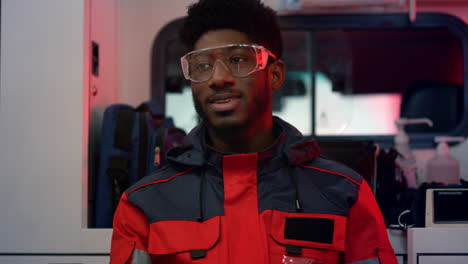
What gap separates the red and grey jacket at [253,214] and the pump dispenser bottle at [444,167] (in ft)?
3.65

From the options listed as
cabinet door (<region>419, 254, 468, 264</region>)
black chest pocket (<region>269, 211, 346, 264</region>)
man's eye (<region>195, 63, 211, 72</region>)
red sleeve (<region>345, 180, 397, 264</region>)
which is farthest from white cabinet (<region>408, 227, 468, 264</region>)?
man's eye (<region>195, 63, 211, 72</region>)

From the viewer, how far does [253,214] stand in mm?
1255

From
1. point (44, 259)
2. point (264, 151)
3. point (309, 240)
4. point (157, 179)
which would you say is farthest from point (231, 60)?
point (44, 259)

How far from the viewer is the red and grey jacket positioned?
4.03ft

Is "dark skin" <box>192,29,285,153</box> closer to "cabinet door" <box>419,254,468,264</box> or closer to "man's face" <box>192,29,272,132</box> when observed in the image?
"man's face" <box>192,29,272,132</box>

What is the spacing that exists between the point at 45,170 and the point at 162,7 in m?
1.24

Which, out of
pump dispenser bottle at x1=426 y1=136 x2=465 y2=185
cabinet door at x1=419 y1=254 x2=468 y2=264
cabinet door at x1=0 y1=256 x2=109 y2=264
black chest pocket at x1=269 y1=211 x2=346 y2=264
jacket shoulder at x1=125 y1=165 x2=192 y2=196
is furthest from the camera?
pump dispenser bottle at x1=426 y1=136 x2=465 y2=185

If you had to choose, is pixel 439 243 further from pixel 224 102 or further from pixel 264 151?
pixel 224 102

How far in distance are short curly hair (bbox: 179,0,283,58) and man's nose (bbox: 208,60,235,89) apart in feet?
0.43

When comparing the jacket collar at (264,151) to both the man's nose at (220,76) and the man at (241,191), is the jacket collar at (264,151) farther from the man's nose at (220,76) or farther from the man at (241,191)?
the man's nose at (220,76)

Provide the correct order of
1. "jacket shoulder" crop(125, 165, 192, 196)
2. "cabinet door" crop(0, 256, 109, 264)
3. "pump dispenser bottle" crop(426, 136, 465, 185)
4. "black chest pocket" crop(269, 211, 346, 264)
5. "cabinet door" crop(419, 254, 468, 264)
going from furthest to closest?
"pump dispenser bottle" crop(426, 136, 465, 185) < "cabinet door" crop(0, 256, 109, 264) < "cabinet door" crop(419, 254, 468, 264) < "jacket shoulder" crop(125, 165, 192, 196) < "black chest pocket" crop(269, 211, 346, 264)

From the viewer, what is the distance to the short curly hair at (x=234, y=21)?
4.40 feet

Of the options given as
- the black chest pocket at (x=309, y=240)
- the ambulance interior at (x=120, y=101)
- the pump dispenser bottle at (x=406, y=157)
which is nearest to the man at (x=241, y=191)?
the black chest pocket at (x=309, y=240)

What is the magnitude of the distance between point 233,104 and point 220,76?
0.09 metres
